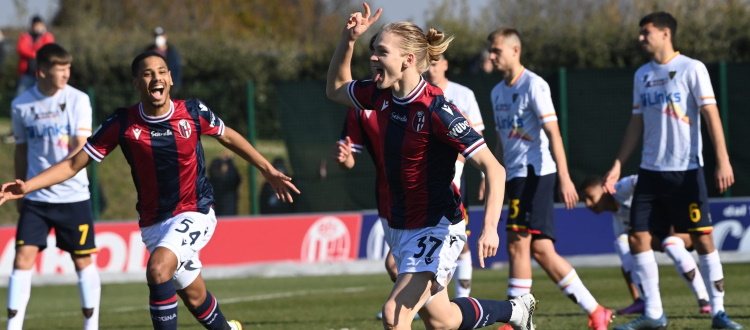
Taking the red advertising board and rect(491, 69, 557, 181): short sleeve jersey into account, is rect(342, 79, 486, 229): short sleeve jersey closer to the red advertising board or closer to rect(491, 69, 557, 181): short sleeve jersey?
rect(491, 69, 557, 181): short sleeve jersey

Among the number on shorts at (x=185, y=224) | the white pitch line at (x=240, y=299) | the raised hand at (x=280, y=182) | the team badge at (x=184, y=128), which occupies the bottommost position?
the white pitch line at (x=240, y=299)

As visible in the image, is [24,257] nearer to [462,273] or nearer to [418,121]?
[462,273]

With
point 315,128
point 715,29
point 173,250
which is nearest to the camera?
point 173,250

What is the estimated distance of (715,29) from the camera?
858 inches

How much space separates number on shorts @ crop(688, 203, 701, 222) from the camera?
8.88 meters

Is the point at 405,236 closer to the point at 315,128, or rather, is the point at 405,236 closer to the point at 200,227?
the point at 200,227

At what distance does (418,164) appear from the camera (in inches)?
259

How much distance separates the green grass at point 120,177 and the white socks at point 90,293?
303 inches

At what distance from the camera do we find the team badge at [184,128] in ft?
25.4

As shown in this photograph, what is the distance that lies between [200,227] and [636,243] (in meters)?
3.34

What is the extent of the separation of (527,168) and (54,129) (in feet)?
12.1

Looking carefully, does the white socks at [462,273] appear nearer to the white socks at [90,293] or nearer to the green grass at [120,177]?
the white socks at [90,293]

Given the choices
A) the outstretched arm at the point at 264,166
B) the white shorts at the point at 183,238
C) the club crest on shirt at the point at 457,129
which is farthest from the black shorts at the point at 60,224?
the club crest on shirt at the point at 457,129

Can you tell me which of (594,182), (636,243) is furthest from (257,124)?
(636,243)
